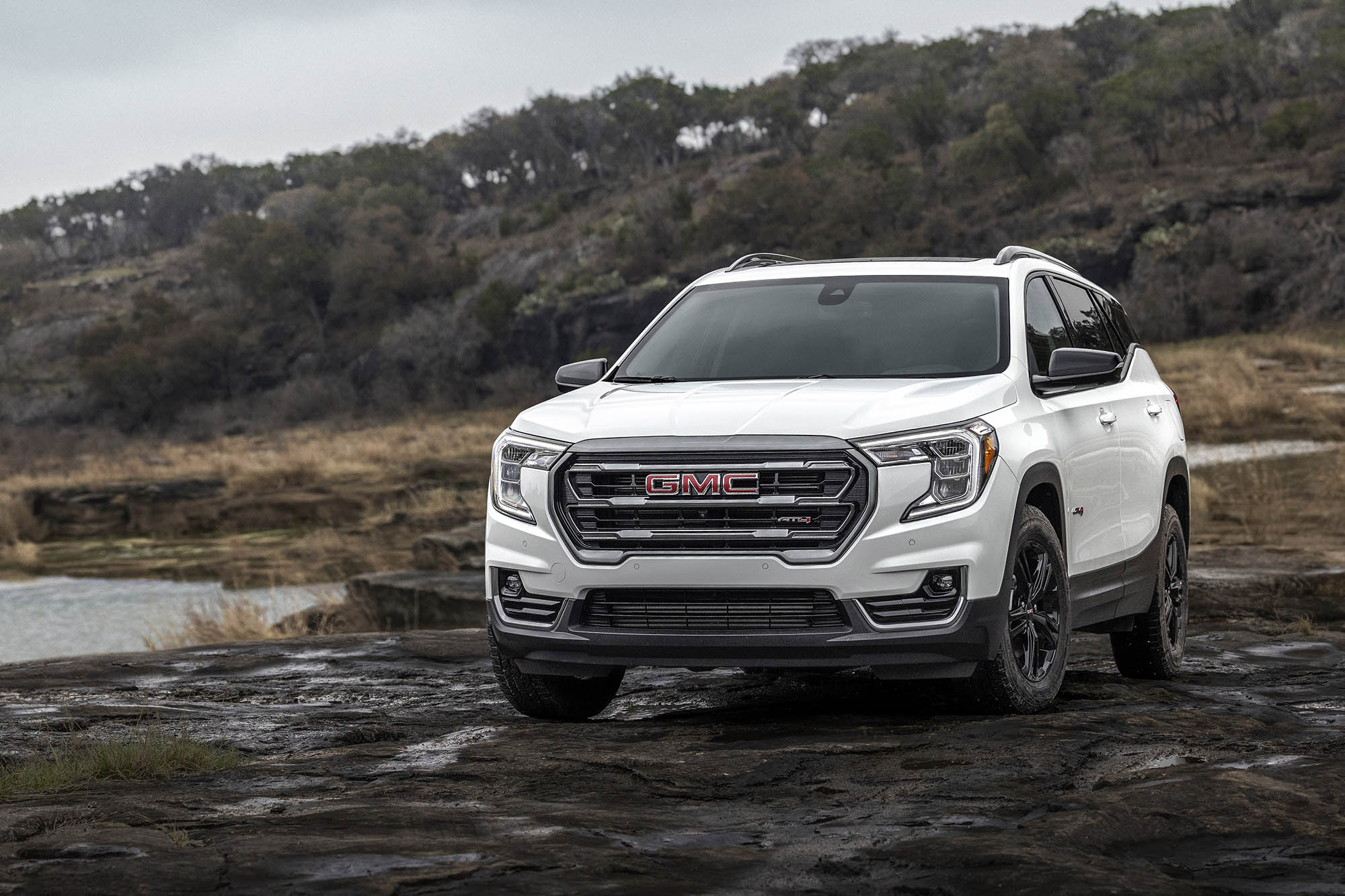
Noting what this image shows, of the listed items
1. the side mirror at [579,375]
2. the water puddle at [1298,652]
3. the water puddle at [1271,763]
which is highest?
the side mirror at [579,375]

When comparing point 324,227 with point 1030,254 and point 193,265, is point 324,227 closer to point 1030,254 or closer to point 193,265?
point 193,265

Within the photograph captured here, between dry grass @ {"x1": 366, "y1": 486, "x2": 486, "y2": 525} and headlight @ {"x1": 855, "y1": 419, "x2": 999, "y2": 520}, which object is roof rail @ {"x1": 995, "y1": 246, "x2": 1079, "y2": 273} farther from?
dry grass @ {"x1": 366, "y1": 486, "x2": 486, "y2": 525}

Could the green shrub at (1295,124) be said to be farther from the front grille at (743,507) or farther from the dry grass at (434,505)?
the front grille at (743,507)

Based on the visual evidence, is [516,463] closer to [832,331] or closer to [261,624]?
[832,331]

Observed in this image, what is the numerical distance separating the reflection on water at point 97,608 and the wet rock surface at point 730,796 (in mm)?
9999

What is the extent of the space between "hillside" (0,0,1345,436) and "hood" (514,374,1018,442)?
4067 cm

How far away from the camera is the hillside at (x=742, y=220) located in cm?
5206

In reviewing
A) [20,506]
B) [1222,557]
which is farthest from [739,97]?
[1222,557]

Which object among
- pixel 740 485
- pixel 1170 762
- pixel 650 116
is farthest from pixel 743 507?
pixel 650 116

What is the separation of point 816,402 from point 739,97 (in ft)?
294

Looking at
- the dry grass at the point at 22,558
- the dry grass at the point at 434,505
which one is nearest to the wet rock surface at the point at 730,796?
the dry grass at the point at 434,505

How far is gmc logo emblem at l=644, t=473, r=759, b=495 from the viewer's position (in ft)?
18.2

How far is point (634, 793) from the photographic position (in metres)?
4.82

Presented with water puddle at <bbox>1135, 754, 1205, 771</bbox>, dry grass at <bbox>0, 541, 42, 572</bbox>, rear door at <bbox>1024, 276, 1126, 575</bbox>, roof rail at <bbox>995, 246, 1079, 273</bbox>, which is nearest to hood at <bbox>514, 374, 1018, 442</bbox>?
rear door at <bbox>1024, 276, 1126, 575</bbox>
